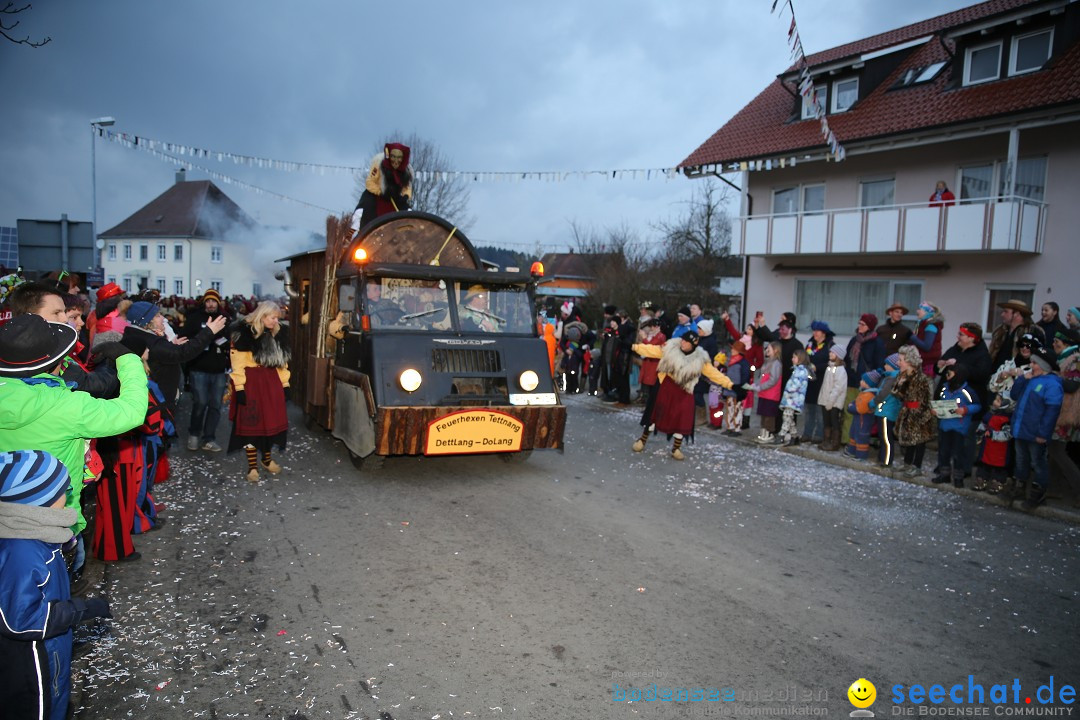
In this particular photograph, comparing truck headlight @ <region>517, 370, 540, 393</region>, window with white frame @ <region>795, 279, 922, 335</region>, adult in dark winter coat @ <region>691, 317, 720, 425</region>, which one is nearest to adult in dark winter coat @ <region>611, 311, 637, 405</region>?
adult in dark winter coat @ <region>691, 317, 720, 425</region>

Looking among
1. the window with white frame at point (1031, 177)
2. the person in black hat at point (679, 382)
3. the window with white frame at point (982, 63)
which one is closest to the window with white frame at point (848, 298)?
the window with white frame at point (1031, 177)

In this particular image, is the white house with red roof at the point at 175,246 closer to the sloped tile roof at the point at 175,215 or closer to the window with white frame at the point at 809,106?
the sloped tile roof at the point at 175,215

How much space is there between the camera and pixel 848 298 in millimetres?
19266

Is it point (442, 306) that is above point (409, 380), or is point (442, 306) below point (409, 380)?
above

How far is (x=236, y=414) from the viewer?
7.42 meters

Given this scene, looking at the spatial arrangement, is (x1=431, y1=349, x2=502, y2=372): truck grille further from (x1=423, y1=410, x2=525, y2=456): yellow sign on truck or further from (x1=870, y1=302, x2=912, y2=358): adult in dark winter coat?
(x1=870, y1=302, x2=912, y2=358): adult in dark winter coat

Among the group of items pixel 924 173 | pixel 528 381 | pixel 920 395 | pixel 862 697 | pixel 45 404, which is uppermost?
pixel 924 173

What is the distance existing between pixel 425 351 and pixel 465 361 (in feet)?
1.56

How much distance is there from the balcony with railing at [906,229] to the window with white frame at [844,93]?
3.83 metres

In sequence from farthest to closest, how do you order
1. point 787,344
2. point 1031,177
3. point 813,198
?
point 813,198
point 1031,177
point 787,344

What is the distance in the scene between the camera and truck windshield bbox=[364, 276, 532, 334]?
7.92 metres

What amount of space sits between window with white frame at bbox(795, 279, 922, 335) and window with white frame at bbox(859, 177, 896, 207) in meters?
2.13

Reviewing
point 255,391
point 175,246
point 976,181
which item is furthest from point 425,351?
point 175,246

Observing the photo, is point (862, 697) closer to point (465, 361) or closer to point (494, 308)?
point (465, 361)
